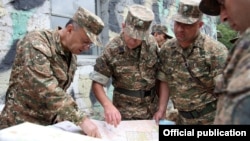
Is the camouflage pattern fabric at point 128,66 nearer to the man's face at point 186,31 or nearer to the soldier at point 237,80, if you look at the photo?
the man's face at point 186,31

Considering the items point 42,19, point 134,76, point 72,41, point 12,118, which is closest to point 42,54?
point 72,41

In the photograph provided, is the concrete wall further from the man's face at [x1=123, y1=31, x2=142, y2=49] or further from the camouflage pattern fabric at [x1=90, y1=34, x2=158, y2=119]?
the man's face at [x1=123, y1=31, x2=142, y2=49]

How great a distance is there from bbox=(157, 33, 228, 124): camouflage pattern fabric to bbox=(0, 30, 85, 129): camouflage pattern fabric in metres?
0.70

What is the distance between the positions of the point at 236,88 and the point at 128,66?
1.77 metres

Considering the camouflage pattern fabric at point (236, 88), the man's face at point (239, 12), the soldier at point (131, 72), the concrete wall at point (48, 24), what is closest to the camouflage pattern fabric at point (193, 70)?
the soldier at point (131, 72)

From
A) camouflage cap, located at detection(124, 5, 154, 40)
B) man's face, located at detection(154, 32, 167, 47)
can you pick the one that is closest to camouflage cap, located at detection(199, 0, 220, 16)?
camouflage cap, located at detection(124, 5, 154, 40)

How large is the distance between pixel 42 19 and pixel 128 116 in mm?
1234

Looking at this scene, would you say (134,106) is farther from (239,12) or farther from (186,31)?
(239,12)

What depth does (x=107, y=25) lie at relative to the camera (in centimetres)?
378

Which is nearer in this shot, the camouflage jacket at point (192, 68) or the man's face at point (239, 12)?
the man's face at point (239, 12)

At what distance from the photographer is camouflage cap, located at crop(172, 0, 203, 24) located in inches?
82.0

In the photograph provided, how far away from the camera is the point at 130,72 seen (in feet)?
7.58

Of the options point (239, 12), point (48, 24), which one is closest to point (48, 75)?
point (239, 12)

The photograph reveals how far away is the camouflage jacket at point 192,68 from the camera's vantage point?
6.86 ft
